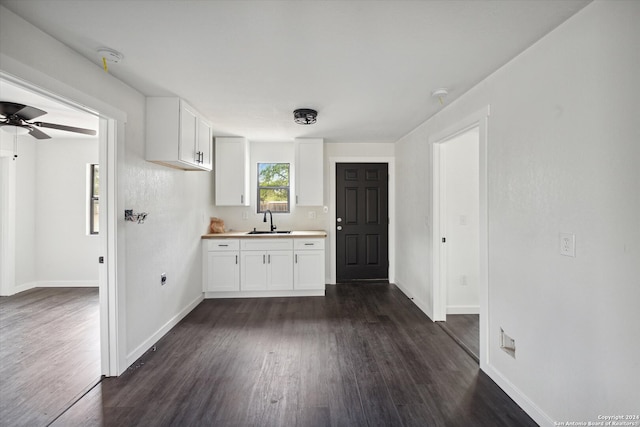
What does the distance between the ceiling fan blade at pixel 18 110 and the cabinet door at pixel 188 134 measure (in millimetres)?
1222

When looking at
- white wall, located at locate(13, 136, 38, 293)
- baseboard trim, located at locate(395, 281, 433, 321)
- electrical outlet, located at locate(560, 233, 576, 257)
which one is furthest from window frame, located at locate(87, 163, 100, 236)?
electrical outlet, located at locate(560, 233, 576, 257)

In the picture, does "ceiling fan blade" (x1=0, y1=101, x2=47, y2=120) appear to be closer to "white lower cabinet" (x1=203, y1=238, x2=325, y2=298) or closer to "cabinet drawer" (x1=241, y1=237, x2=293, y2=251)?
"white lower cabinet" (x1=203, y1=238, x2=325, y2=298)

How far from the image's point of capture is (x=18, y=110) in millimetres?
2631

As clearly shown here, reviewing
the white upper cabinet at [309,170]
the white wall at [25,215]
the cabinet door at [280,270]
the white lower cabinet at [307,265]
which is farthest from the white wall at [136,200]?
the white wall at [25,215]

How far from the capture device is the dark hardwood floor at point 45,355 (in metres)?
1.90

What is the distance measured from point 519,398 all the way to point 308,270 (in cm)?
273

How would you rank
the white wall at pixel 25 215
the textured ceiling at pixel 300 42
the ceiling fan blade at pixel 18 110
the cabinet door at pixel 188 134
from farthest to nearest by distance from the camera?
1. the white wall at pixel 25 215
2. the cabinet door at pixel 188 134
3. the ceiling fan blade at pixel 18 110
4. the textured ceiling at pixel 300 42

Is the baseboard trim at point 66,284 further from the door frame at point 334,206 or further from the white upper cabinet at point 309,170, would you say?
the door frame at point 334,206

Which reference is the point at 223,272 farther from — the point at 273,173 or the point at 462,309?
the point at 462,309

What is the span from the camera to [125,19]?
1.52 metres

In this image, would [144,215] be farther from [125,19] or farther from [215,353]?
[125,19]

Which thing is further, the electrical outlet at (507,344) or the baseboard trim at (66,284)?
the baseboard trim at (66,284)

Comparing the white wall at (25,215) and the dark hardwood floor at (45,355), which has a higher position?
the white wall at (25,215)

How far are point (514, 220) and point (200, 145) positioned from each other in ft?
9.92
